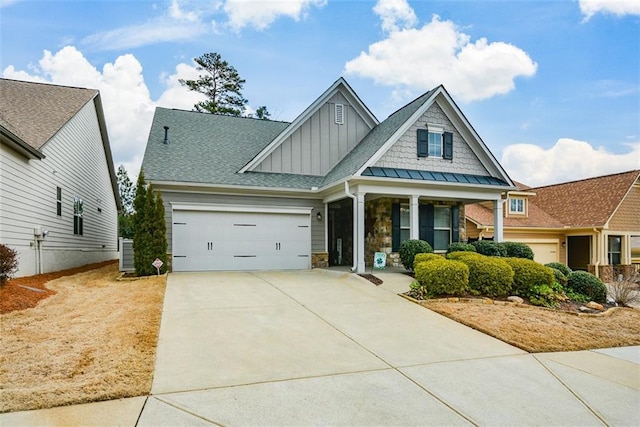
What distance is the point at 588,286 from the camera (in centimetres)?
1021

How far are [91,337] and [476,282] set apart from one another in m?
7.91

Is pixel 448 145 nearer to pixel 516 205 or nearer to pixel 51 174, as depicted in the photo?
pixel 516 205

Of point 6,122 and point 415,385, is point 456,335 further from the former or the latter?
point 6,122

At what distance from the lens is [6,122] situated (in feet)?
35.4

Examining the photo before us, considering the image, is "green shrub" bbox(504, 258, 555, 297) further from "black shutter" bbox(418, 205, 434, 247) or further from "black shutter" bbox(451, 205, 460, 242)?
"black shutter" bbox(451, 205, 460, 242)

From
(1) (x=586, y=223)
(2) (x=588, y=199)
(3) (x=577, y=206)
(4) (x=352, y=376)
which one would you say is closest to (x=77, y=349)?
(4) (x=352, y=376)

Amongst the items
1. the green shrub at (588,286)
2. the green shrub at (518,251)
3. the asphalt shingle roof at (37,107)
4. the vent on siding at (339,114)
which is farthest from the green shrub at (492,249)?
the asphalt shingle roof at (37,107)

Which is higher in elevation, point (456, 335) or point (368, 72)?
point (368, 72)

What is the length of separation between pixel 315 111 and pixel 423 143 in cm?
419

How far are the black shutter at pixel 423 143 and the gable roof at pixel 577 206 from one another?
697cm

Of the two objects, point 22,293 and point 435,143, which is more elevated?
point 435,143

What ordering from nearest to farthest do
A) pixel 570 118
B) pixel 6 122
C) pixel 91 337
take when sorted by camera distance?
1. pixel 91 337
2. pixel 6 122
3. pixel 570 118

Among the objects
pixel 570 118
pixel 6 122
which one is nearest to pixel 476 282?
pixel 570 118

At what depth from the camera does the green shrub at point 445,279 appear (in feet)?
30.2
